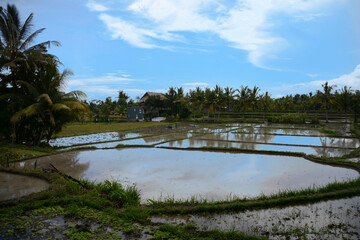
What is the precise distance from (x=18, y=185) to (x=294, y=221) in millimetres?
5822

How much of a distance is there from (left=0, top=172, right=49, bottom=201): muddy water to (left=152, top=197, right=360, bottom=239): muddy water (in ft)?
9.98

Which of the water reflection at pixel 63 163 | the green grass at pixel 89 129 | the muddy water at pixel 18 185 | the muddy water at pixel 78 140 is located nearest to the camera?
the muddy water at pixel 18 185

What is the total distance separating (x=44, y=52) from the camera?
10.8 m

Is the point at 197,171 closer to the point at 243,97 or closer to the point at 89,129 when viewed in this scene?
the point at 89,129

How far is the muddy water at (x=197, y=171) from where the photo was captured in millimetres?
5406

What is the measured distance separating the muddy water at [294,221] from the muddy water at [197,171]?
2.92 feet

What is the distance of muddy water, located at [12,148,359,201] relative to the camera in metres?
5.41

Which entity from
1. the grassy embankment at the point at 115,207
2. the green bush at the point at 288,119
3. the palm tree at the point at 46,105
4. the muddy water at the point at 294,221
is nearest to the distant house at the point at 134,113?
the green bush at the point at 288,119

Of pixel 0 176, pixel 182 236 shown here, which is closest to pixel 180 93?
pixel 0 176

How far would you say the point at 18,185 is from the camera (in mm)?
5383

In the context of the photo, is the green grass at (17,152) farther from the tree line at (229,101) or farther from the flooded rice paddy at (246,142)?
the tree line at (229,101)

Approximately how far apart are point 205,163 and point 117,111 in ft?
98.4

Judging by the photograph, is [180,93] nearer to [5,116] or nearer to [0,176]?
[5,116]

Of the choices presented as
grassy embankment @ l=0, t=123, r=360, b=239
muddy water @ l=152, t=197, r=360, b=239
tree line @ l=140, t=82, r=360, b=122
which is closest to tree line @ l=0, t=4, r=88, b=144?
grassy embankment @ l=0, t=123, r=360, b=239
